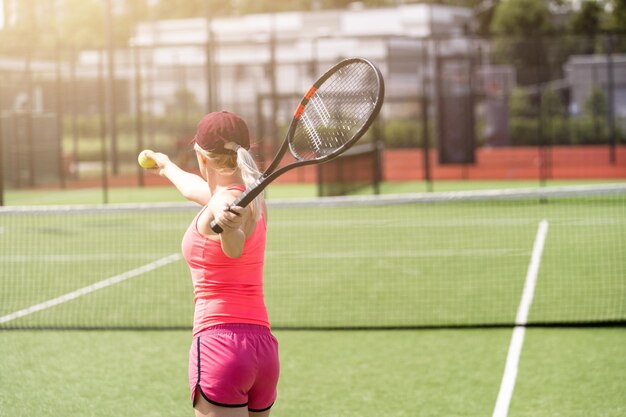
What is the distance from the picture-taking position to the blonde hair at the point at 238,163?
399 cm

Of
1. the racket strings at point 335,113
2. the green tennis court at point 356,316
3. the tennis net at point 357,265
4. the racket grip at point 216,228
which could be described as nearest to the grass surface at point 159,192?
the tennis net at point 357,265

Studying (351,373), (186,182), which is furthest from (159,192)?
(186,182)

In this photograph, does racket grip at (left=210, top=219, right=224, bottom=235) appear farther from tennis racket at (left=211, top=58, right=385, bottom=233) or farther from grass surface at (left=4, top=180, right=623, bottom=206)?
grass surface at (left=4, top=180, right=623, bottom=206)

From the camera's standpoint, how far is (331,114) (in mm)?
4914

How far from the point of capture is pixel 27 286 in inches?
493

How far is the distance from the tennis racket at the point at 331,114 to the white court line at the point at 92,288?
20.8 ft

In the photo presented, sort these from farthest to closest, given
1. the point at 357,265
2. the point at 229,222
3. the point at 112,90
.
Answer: the point at 112,90
the point at 357,265
the point at 229,222

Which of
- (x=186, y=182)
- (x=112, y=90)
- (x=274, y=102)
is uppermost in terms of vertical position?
(x=112, y=90)

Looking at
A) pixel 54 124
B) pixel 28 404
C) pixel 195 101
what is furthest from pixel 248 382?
pixel 195 101

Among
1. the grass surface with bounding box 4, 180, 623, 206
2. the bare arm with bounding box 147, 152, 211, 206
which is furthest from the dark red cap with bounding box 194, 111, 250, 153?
the grass surface with bounding box 4, 180, 623, 206

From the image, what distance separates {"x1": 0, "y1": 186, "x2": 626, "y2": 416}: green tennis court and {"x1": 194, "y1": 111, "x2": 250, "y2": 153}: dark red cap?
318 cm

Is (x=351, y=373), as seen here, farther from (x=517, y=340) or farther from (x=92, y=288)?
(x=92, y=288)

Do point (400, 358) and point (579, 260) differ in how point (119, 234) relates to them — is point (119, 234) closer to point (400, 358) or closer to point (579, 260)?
point (579, 260)

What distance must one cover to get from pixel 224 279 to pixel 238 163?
51cm
